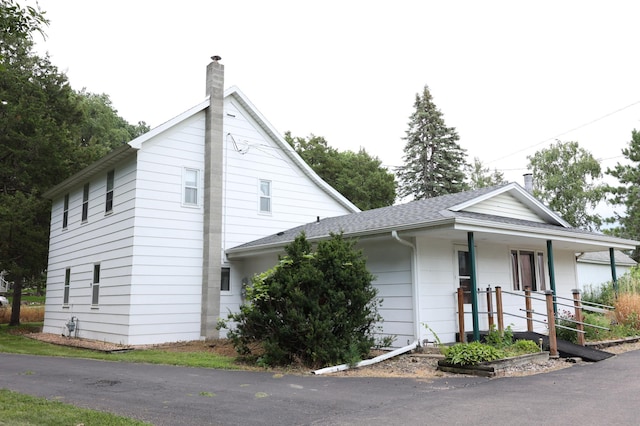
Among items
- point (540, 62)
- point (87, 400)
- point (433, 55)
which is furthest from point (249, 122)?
point (87, 400)

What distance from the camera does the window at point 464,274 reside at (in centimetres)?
1210

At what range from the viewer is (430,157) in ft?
138

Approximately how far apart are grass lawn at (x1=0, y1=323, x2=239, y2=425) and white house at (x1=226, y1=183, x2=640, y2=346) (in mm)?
3850

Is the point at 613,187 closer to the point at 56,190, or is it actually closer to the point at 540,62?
the point at 540,62

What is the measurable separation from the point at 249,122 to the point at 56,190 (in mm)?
8433

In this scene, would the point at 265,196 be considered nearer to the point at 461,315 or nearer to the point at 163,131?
the point at 163,131

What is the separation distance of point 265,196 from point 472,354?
31.5ft

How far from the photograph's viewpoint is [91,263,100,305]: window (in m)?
15.4

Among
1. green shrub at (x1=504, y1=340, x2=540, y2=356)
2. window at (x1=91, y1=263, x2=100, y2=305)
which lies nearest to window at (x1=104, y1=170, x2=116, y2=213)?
window at (x1=91, y1=263, x2=100, y2=305)

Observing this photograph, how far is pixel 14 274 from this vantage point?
20.3 m

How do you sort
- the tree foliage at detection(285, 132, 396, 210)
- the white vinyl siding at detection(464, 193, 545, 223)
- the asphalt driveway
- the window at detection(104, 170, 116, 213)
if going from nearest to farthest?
the asphalt driveway
the white vinyl siding at detection(464, 193, 545, 223)
the window at detection(104, 170, 116, 213)
the tree foliage at detection(285, 132, 396, 210)

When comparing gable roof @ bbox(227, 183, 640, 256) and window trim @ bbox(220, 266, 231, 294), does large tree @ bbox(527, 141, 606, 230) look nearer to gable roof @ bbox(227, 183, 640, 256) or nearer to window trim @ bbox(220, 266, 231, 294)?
gable roof @ bbox(227, 183, 640, 256)

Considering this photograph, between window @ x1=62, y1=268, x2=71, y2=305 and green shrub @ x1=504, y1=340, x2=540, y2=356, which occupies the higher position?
window @ x1=62, y1=268, x2=71, y2=305

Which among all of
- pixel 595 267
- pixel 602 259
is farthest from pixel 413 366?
pixel 602 259
